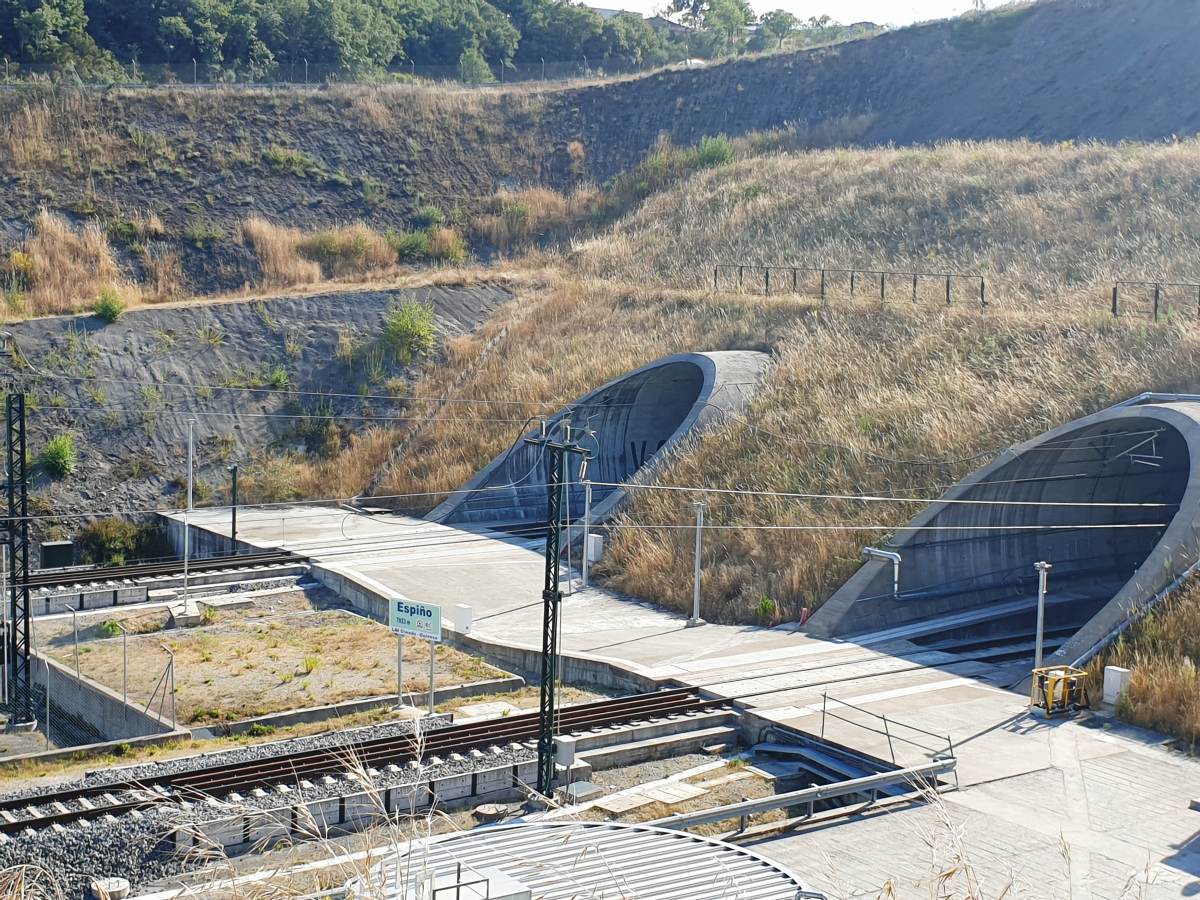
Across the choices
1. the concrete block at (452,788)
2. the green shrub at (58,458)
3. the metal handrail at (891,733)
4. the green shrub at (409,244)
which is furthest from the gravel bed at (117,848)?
the green shrub at (409,244)

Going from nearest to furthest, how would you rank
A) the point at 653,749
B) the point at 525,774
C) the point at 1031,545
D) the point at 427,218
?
the point at 525,774
the point at 653,749
the point at 1031,545
the point at 427,218

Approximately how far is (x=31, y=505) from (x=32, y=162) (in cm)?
2007

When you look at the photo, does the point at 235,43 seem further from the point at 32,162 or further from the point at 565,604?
the point at 565,604

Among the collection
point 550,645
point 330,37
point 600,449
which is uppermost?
point 330,37

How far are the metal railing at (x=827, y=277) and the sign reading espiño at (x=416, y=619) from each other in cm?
2102

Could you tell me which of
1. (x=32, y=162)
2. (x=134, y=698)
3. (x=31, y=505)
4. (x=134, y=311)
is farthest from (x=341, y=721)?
(x=32, y=162)

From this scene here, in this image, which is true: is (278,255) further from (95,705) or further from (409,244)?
(95,705)

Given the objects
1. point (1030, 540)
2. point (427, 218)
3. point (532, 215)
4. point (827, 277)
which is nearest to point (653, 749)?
point (1030, 540)

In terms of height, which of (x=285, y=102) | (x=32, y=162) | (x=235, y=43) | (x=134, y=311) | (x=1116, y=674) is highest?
(x=235, y=43)

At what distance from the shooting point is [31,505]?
3472 cm

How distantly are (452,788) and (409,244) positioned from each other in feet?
137

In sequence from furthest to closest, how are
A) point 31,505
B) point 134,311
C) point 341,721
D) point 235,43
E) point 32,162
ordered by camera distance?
point 235,43
point 32,162
point 134,311
point 31,505
point 341,721

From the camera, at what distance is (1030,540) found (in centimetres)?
2472

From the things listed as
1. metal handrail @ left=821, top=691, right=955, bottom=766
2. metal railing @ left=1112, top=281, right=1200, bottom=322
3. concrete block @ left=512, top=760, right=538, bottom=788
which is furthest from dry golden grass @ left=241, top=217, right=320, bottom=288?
metal handrail @ left=821, top=691, right=955, bottom=766
